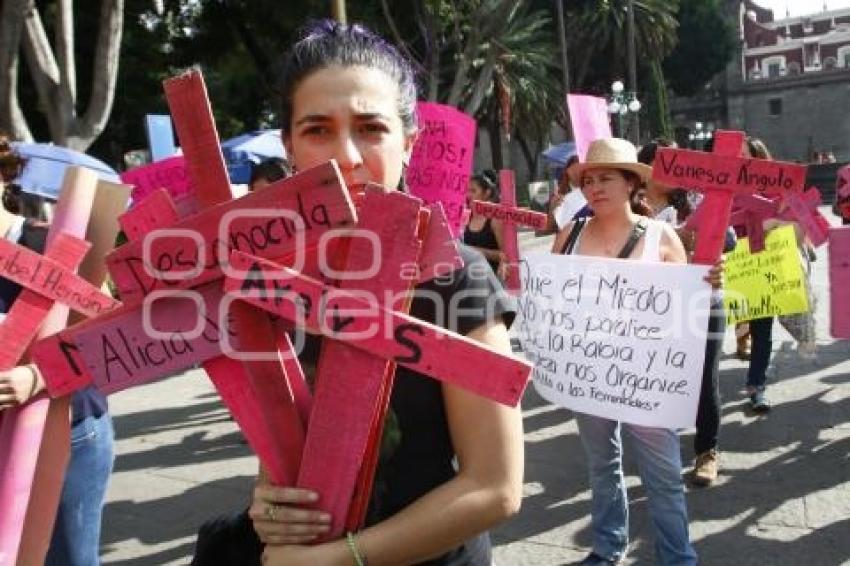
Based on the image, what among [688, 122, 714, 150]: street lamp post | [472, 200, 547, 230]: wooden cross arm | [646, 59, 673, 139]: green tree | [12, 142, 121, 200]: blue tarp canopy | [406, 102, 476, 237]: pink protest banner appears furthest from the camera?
[688, 122, 714, 150]: street lamp post

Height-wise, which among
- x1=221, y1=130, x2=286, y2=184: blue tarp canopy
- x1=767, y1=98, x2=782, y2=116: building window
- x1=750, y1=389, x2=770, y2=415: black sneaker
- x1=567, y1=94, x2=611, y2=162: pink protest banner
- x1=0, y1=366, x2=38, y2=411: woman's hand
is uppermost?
x1=767, y1=98, x2=782, y2=116: building window

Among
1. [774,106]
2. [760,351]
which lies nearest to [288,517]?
[760,351]

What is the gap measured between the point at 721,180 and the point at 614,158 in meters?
0.46

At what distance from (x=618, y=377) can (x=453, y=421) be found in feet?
6.59

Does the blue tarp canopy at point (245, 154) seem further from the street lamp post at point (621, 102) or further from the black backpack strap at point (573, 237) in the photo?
the street lamp post at point (621, 102)

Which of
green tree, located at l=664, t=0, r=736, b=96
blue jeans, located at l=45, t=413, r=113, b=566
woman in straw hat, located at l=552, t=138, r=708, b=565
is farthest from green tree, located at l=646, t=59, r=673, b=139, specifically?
blue jeans, located at l=45, t=413, r=113, b=566

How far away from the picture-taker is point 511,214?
566 cm

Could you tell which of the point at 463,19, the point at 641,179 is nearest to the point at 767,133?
the point at 463,19

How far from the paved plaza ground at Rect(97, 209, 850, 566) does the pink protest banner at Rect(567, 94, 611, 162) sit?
1738 millimetres

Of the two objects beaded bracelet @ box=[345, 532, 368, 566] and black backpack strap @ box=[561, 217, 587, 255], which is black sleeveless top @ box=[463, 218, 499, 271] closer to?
black backpack strap @ box=[561, 217, 587, 255]

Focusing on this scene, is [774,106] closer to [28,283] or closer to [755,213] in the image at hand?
[755,213]

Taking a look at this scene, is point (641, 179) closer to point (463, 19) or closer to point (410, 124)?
point (410, 124)

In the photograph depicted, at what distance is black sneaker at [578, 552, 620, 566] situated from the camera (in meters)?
3.25

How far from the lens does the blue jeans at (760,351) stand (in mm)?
5168
